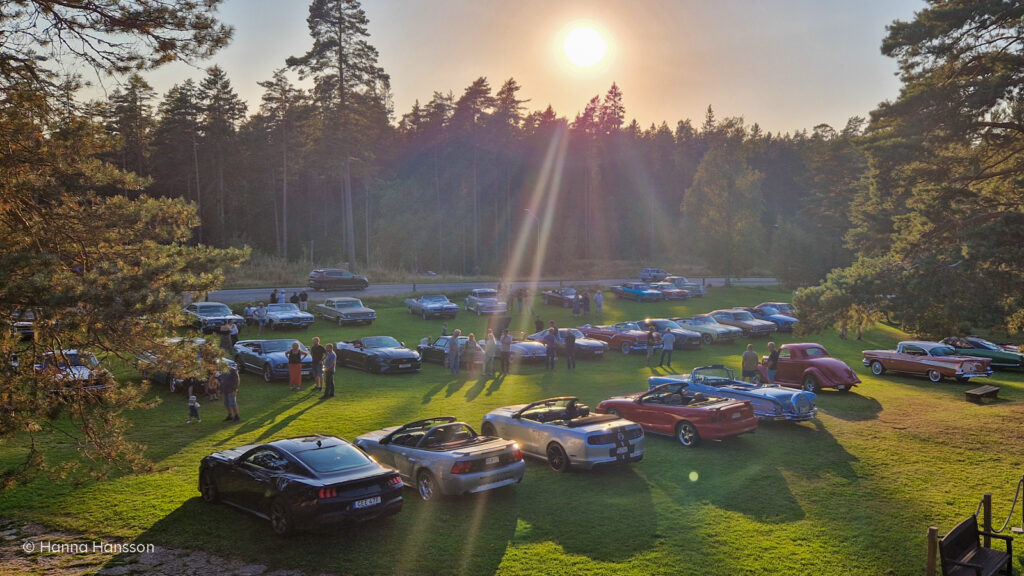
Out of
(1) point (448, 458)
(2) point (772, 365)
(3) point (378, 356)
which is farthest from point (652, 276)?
(1) point (448, 458)

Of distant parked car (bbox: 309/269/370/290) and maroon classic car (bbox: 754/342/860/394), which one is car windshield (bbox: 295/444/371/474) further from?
distant parked car (bbox: 309/269/370/290)

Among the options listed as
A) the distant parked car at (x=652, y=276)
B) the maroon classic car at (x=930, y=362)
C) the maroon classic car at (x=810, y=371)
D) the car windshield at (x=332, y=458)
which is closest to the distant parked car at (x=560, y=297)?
the distant parked car at (x=652, y=276)

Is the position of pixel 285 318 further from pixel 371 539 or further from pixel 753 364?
pixel 371 539

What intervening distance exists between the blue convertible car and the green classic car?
Result: 14.1 m

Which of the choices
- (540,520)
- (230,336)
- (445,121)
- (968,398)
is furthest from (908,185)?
(445,121)

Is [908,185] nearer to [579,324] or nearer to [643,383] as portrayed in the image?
[643,383]

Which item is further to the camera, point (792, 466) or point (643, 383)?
Answer: point (643, 383)

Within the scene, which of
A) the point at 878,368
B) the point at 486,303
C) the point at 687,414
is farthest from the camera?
the point at 486,303

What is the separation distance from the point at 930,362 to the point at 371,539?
74.4 feet

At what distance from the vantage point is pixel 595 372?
25.4 metres

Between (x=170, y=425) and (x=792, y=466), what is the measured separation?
47.5 ft

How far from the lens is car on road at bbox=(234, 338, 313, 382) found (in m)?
22.2

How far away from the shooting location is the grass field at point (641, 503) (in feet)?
29.5

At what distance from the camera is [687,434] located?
1500cm
